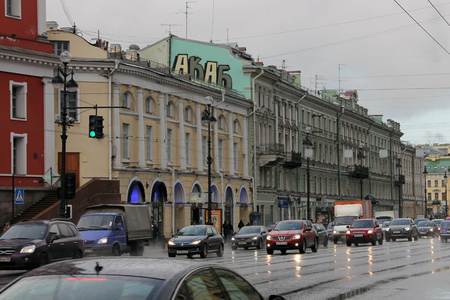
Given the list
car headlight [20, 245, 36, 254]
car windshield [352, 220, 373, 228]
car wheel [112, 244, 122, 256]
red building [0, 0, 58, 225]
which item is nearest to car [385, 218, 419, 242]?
car windshield [352, 220, 373, 228]

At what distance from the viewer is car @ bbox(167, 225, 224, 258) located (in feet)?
119

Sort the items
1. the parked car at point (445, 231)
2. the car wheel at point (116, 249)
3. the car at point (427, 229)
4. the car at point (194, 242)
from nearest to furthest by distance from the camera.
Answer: the car wheel at point (116, 249)
the car at point (194, 242)
the parked car at point (445, 231)
the car at point (427, 229)

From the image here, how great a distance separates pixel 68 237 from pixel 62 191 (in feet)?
30.6

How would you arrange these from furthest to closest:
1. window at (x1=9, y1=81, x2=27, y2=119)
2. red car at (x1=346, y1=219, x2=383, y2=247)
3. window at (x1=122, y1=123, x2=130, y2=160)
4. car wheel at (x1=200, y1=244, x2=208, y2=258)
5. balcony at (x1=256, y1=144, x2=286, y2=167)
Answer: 1. balcony at (x1=256, y1=144, x2=286, y2=167)
2. window at (x1=122, y1=123, x2=130, y2=160)
3. red car at (x1=346, y1=219, x2=383, y2=247)
4. window at (x1=9, y1=81, x2=27, y2=119)
5. car wheel at (x1=200, y1=244, x2=208, y2=258)

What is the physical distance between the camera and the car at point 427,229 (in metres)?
74.2

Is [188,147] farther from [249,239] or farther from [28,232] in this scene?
[28,232]

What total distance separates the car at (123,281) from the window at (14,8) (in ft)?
150

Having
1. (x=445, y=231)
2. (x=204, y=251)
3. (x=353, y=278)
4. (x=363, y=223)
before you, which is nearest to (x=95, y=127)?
(x=204, y=251)

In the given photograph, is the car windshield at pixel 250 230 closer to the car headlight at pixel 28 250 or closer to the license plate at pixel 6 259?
the car headlight at pixel 28 250

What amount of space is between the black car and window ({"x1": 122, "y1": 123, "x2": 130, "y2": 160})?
2965 centimetres

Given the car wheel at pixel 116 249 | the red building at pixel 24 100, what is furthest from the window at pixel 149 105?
the car wheel at pixel 116 249

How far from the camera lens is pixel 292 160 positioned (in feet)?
271

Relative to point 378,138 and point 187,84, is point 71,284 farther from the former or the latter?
point 378,138

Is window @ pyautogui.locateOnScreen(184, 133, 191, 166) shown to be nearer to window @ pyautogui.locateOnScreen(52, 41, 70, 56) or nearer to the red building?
window @ pyautogui.locateOnScreen(52, 41, 70, 56)
